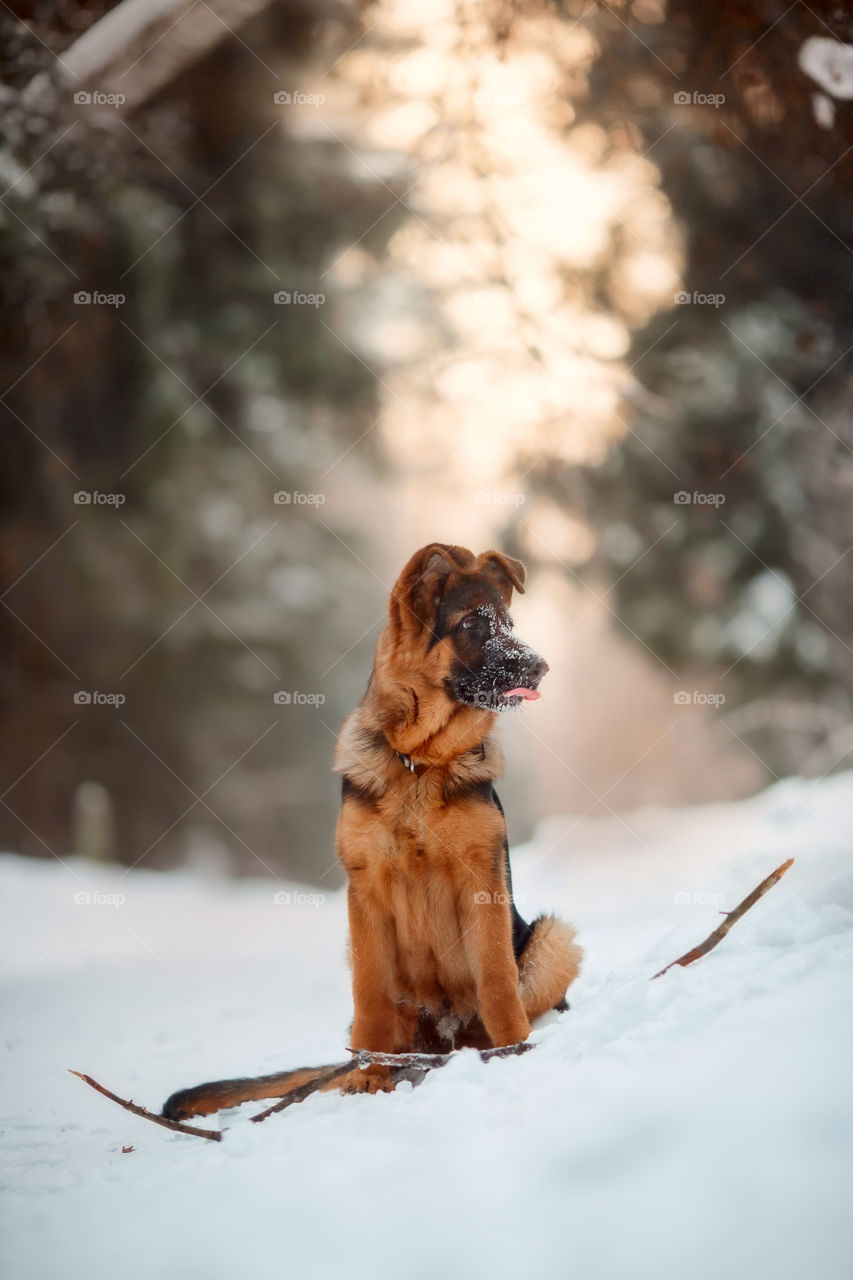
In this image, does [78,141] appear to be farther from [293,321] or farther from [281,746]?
[281,746]

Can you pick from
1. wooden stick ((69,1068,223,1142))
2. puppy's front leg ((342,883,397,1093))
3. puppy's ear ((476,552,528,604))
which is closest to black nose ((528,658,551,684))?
puppy's ear ((476,552,528,604))

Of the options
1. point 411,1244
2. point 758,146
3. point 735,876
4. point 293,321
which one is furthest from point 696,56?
point 411,1244

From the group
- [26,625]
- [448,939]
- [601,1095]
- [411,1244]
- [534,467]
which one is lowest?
[411,1244]

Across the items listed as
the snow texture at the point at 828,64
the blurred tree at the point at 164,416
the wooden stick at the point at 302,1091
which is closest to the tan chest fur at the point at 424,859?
the wooden stick at the point at 302,1091

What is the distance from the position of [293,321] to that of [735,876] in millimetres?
5730

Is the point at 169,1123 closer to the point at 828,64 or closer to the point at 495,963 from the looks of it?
the point at 495,963

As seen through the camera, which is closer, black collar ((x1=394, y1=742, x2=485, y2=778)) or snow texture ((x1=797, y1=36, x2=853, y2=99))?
black collar ((x1=394, y1=742, x2=485, y2=778))

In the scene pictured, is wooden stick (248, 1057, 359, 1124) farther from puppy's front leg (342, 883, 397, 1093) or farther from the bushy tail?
puppy's front leg (342, 883, 397, 1093)

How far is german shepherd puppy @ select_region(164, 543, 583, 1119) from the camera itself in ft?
11.6

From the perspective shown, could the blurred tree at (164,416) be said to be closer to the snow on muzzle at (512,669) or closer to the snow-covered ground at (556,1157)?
the snow-covered ground at (556,1157)

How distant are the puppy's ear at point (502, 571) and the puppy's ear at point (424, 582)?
0.17 m

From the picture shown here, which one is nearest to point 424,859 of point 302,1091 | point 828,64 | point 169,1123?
point 302,1091

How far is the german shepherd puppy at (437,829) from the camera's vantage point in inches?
139

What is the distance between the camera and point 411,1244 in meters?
2.20
